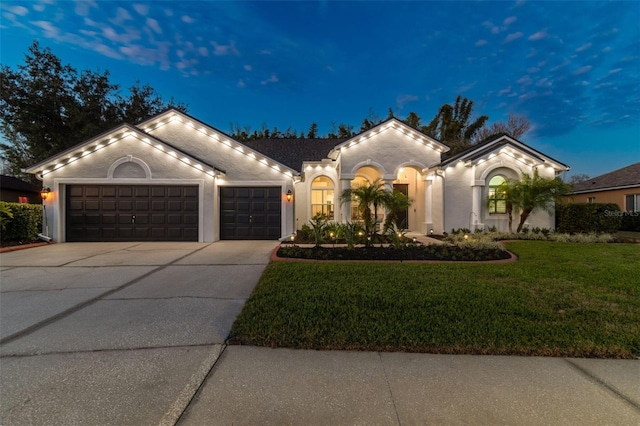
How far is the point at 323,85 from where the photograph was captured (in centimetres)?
2852

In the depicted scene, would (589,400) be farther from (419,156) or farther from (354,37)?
(354,37)

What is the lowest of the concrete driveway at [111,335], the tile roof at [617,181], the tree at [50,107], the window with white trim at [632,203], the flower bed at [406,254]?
the concrete driveway at [111,335]

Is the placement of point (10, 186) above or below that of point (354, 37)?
below

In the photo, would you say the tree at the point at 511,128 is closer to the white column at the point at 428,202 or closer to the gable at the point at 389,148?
the white column at the point at 428,202

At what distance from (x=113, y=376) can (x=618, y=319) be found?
20.5ft

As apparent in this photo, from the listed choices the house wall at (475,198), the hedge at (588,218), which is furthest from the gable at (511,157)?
the hedge at (588,218)

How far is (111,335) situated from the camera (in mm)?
3299

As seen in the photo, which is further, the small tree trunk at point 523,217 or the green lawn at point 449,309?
the small tree trunk at point 523,217

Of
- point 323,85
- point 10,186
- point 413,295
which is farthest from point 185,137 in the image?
point 323,85

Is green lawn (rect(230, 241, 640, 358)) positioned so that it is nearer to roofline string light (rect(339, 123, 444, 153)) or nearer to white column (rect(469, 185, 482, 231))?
white column (rect(469, 185, 482, 231))

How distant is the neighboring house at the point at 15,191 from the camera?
57.8ft

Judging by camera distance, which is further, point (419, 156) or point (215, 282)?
point (419, 156)

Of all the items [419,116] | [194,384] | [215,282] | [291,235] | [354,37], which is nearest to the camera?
[194,384]

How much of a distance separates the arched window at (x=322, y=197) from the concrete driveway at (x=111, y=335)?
26.3 ft
